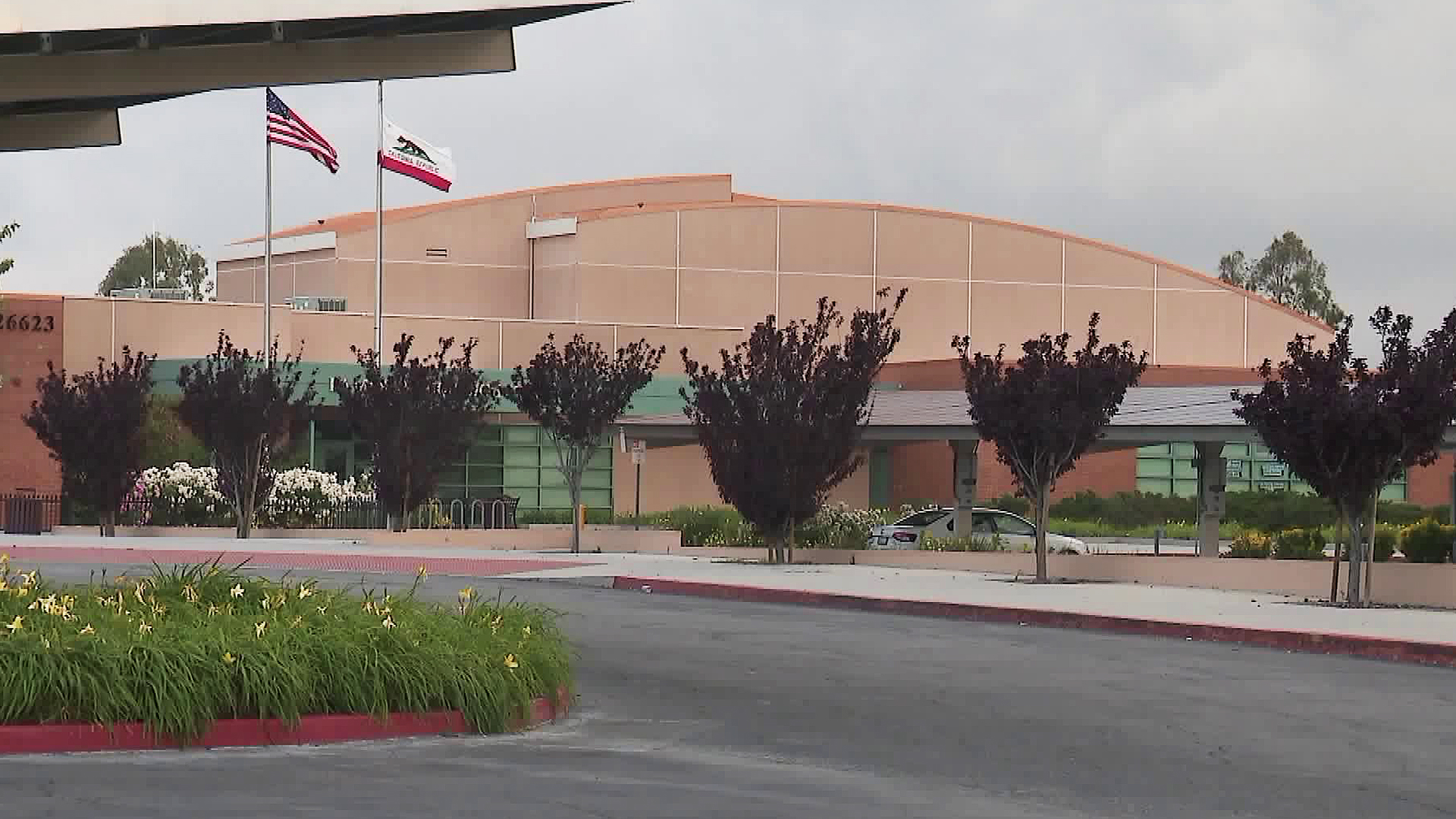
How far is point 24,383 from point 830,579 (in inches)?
1345

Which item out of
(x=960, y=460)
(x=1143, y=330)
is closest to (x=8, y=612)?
(x=960, y=460)

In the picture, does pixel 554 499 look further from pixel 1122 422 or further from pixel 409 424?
pixel 1122 422

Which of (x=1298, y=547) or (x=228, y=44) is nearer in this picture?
(x=228, y=44)

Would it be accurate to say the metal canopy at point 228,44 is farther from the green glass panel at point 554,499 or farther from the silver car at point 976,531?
the green glass panel at point 554,499

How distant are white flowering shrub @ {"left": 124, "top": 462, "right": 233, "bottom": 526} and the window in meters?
17.8

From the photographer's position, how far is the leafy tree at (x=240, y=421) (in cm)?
4766

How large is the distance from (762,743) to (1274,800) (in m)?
3.69

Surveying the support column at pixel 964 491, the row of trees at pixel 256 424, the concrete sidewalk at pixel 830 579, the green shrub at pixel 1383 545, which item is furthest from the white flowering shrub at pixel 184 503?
the green shrub at pixel 1383 545

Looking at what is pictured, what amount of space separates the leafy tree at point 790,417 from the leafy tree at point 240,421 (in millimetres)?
13015

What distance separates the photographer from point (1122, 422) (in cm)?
3897

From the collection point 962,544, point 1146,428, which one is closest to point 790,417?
point 962,544

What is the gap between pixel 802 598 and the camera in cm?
3039

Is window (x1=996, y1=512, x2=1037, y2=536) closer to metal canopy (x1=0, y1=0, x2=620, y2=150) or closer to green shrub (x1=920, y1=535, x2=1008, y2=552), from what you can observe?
green shrub (x1=920, y1=535, x2=1008, y2=552)

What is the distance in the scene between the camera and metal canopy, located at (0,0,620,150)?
1238 cm
